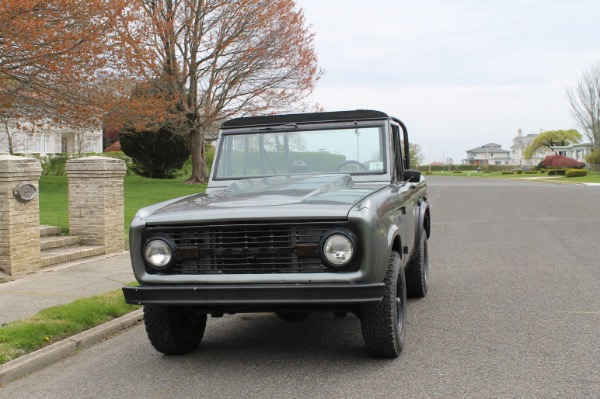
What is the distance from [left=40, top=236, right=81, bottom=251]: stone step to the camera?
396 inches

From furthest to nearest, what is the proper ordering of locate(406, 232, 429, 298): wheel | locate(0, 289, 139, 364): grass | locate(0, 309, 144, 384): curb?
1. locate(406, 232, 429, 298): wheel
2. locate(0, 289, 139, 364): grass
3. locate(0, 309, 144, 384): curb

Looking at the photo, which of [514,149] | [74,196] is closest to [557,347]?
[74,196]

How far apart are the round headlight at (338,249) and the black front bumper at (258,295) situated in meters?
0.16

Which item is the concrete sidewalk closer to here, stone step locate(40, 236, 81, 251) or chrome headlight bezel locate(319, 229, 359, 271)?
stone step locate(40, 236, 81, 251)

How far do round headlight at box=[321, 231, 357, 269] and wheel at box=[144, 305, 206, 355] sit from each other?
3.74 feet

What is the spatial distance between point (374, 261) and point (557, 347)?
1877 millimetres

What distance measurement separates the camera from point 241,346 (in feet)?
18.4

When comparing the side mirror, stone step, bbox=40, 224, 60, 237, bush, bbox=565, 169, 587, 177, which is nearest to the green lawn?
stone step, bbox=40, 224, 60, 237

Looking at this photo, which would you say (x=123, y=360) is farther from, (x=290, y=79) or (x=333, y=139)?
(x=290, y=79)

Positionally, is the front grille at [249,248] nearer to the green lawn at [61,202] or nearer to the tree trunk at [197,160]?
the green lawn at [61,202]

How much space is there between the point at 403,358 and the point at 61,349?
8.92 feet

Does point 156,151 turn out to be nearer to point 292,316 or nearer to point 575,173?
point 292,316

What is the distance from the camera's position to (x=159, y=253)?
4.81 metres

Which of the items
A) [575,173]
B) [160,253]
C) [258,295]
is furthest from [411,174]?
[575,173]
